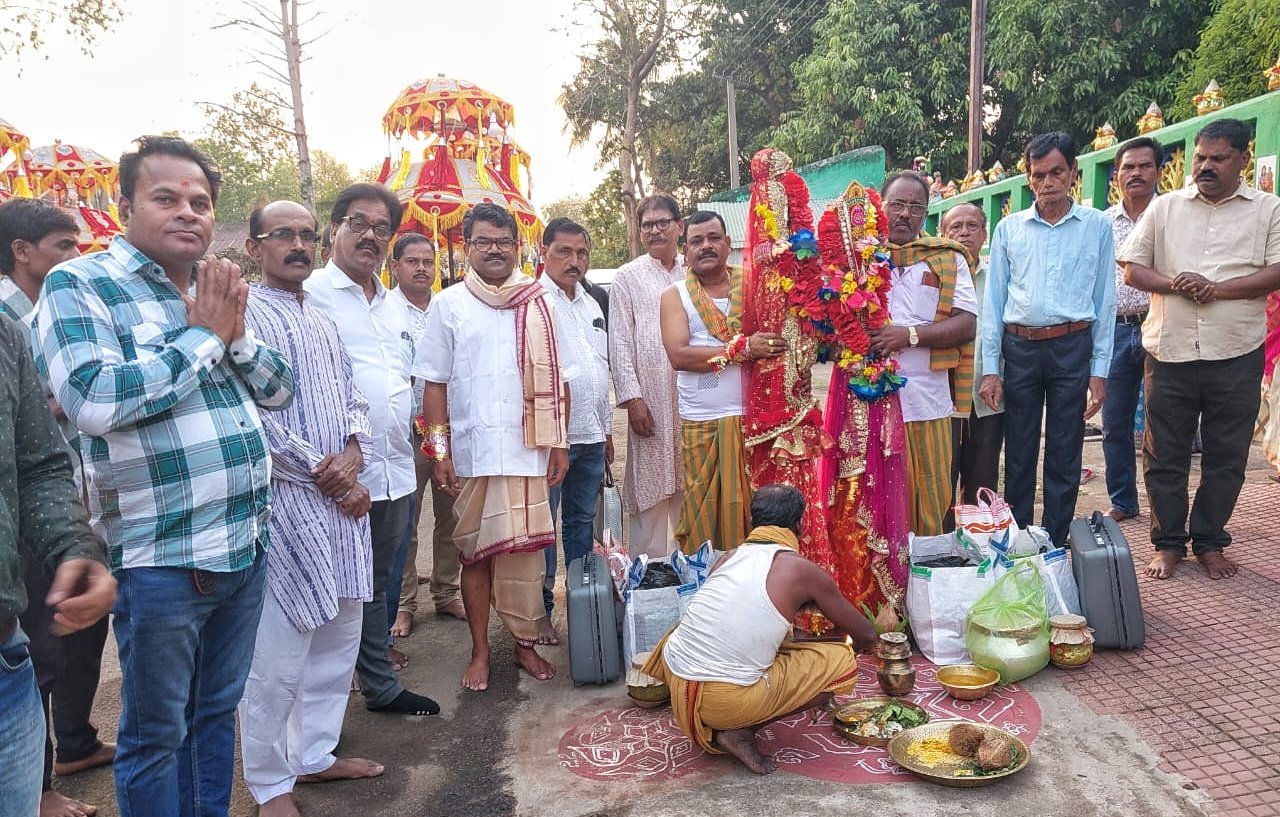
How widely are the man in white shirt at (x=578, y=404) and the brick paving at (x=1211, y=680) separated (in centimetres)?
237

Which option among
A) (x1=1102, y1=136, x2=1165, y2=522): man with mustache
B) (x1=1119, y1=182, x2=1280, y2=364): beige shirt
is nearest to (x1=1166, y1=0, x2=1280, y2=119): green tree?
(x1=1102, y1=136, x2=1165, y2=522): man with mustache

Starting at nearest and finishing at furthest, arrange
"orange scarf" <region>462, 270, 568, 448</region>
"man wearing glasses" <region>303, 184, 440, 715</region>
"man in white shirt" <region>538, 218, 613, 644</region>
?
"man wearing glasses" <region>303, 184, 440, 715</region> < "orange scarf" <region>462, 270, 568, 448</region> < "man in white shirt" <region>538, 218, 613, 644</region>

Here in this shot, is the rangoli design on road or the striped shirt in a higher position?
the striped shirt

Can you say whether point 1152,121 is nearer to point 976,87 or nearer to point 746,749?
point 976,87

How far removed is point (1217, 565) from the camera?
14.0 ft

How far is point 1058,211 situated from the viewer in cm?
425

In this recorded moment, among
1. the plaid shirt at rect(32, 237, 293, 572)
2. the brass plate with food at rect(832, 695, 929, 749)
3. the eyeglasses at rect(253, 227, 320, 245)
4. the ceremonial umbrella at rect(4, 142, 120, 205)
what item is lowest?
the brass plate with food at rect(832, 695, 929, 749)

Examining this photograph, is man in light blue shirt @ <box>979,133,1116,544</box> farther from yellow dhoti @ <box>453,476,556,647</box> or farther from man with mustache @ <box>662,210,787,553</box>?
yellow dhoti @ <box>453,476,556,647</box>

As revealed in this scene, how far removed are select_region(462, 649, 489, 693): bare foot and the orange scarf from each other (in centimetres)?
102

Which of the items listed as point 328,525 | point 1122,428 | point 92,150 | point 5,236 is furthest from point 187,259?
point 92,150

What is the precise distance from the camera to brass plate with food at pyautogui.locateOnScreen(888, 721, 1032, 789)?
2719mm

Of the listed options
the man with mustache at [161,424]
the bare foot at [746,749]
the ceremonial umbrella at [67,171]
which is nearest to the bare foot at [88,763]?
the man with mustache at [161,424]

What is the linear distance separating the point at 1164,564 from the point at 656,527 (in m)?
2.60

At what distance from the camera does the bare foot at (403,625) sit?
4.55 m
